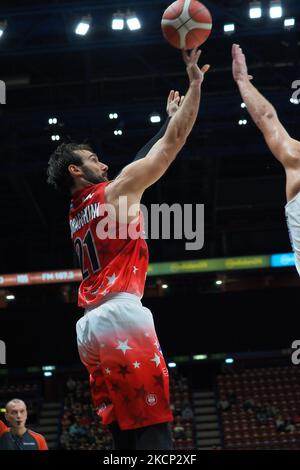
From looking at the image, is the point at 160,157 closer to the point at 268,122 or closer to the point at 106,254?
the point at 106,254

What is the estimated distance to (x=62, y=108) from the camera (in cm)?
1518

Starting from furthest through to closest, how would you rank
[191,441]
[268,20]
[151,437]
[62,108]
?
[191,441], [62,108], [268,20], [151,437]

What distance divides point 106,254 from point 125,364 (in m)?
0.68

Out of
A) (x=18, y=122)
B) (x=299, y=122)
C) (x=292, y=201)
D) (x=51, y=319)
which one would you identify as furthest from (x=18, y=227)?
(x=292, y=201)

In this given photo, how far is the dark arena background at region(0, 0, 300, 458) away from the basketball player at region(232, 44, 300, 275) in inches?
351

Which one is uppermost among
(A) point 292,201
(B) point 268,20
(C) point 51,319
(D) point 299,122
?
(B) point 268,20

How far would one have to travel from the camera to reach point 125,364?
352 centimetres

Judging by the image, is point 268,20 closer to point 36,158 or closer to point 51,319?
point 36,158

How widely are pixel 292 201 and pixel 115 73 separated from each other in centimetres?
1275

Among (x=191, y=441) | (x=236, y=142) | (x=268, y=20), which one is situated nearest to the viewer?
(x=268, y=20)

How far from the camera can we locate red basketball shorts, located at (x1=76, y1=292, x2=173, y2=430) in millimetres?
3447

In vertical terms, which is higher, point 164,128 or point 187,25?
point 187,25
